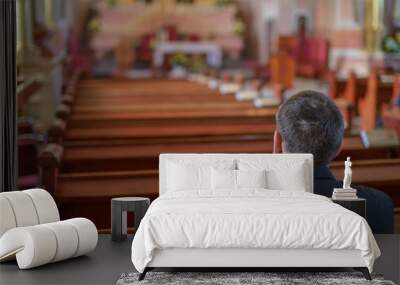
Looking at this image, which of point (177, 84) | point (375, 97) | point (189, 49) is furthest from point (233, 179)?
point (189, 49)

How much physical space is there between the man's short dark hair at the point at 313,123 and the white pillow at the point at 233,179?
0.29 m

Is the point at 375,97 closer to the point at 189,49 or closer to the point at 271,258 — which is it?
the point at 271,258

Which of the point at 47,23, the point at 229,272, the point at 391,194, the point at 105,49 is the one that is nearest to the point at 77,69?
the point at 105,49

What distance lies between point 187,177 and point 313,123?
2.29 ft

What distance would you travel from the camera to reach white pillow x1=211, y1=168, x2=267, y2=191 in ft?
15.4

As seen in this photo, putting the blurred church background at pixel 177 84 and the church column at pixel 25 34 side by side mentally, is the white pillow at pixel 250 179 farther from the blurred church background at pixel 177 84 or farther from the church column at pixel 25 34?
the church column at pixel 25 34

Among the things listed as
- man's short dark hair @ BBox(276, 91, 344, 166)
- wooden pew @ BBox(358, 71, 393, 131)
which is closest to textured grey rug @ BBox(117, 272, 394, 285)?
man's short dark hair @ BBox(276, 91, 344, 166)

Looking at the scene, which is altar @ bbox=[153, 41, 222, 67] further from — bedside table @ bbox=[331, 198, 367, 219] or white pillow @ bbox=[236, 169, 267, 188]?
bedside table @ bbox=[331, 198, 367, 219]

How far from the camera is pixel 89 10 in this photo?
20.5m

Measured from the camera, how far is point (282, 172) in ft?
15.5

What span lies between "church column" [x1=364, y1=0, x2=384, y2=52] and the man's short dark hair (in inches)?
A: 493

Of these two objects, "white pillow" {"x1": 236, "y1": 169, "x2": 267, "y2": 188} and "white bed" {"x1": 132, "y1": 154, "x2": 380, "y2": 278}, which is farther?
"white pillow" {"x1": 236, "y1": 169, "x2": 267, "y2": 188}

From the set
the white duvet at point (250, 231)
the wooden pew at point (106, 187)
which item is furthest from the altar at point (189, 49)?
the white duvet at point (250, 231)

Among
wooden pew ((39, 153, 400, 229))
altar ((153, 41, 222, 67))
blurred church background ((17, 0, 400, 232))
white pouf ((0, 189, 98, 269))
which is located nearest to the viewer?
white pouf ((0, 189, 98, 269))
